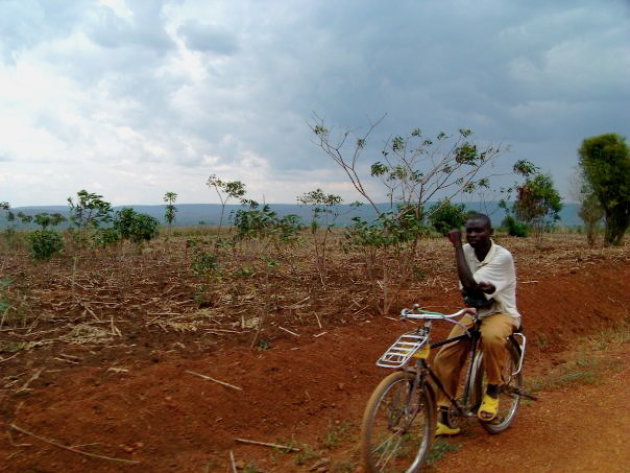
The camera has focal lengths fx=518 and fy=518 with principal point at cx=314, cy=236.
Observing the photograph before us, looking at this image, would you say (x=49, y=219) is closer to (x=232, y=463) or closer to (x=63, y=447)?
(x=63, y=447)

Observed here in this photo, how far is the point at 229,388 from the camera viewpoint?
5168mm

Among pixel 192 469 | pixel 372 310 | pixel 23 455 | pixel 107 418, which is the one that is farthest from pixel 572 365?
pixel 23 455

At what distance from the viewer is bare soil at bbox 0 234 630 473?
4.20m

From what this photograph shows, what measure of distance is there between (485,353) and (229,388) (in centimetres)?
249

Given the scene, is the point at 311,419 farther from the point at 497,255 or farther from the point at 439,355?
the point at 497,255

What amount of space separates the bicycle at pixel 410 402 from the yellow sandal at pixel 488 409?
9 cm

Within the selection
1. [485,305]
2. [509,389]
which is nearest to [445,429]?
[509,389]

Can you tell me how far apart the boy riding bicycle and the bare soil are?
42 cm

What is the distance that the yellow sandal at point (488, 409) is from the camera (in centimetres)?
427

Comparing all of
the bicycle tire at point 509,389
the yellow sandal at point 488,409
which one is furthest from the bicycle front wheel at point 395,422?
the bicycle tire at point 509,389

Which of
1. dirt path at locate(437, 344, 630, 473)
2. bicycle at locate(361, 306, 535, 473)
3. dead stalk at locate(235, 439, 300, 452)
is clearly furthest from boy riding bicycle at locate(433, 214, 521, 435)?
dead stalk at locate(235, 439, 300, 452)

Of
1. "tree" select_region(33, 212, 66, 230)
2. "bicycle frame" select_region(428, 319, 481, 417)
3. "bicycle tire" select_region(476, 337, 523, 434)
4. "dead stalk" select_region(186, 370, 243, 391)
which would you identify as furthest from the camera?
"tree" select_region(33, 212, 66, 230)

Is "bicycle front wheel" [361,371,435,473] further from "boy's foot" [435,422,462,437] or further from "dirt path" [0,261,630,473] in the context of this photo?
"boy's foot" [435,422,462,437]

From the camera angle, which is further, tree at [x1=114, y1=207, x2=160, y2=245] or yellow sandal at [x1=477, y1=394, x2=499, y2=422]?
tree at [x1=114, y1=207, x2=160, y2=245]
